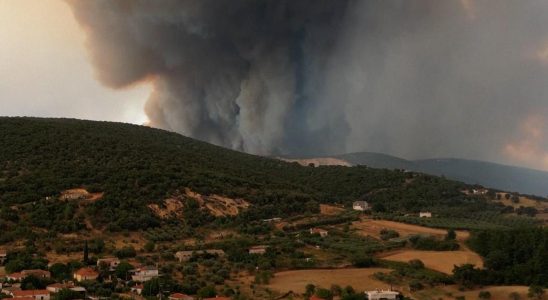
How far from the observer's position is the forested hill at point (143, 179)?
5744cm

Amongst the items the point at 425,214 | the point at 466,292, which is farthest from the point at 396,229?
the point at 466,292

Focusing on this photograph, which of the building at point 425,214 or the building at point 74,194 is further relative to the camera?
the building at point 425,214

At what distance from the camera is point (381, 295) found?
140 feet

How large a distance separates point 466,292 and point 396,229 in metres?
16.9

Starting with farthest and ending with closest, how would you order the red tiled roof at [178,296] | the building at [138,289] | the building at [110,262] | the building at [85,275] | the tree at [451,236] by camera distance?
the tree at [451,236], the building at [110,262], the building at [85,275], the building at [138,289], the red tiled roof at [178,296]

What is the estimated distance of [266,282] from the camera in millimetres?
44781

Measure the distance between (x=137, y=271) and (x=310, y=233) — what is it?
17.8m

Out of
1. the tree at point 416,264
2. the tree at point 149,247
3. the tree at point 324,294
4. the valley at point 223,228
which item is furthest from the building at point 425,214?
the tree at point 324,294

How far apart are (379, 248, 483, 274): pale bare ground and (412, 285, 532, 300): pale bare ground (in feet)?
9.24

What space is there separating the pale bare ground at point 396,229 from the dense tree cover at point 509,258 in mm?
4640

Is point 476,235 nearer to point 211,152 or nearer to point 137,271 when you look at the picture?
point 137,271

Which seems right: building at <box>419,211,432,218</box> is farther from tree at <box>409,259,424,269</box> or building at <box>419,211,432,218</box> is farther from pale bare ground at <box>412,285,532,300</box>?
pale bare ground at <box>412,285,532,300</box>

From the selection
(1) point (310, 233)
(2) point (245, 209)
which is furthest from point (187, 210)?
(1) point (310, 233)

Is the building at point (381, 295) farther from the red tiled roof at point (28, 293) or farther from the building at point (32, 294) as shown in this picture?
the red tiled roof at point (28, 293)
